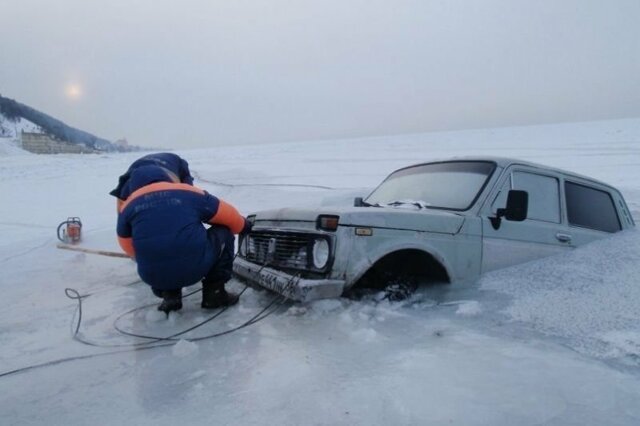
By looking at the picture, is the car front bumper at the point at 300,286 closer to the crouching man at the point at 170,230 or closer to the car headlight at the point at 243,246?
the crouching man at the point at 170,230

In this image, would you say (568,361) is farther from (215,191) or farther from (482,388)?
(215,191)

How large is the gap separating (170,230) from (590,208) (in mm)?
4243

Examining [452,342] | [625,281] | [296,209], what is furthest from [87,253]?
[625,281]

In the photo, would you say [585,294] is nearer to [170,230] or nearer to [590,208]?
[590,208]

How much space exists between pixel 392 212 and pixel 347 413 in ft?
5.73

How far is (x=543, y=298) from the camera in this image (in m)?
3.49

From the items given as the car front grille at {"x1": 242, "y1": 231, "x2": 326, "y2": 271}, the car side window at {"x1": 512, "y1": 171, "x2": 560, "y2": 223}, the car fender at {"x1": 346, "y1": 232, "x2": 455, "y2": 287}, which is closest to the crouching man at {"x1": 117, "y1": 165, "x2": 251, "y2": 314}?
the car front grille at {"x1": 242, "y1": 231, "x2": 326, "y2": 271}

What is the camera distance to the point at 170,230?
3191 millimetres

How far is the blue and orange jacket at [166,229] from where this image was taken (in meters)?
3.19

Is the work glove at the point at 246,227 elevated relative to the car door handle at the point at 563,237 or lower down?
elevated

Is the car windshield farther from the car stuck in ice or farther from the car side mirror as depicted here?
the car side mirror

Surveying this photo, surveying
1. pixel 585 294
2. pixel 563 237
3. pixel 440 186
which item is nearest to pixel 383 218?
pixel 440 186

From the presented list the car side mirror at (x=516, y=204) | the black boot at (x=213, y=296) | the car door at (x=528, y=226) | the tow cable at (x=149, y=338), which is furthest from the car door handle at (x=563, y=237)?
the black boot at (x=213, y=296)

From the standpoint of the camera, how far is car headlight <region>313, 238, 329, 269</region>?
3.31 meters
